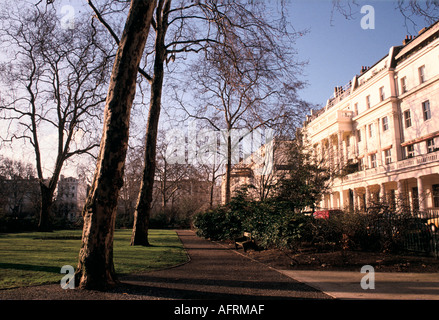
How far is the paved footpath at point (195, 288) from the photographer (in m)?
5.16

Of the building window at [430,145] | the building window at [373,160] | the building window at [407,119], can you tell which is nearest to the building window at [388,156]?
the building window at [373,160]

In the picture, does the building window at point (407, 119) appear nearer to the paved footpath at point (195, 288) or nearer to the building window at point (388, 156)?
the building window at point (388, 156)

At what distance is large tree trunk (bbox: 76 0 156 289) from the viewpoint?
5.54 metres

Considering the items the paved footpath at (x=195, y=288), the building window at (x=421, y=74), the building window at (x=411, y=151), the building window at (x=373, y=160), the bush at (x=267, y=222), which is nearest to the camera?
the paved footpath at (x=195, y=288)

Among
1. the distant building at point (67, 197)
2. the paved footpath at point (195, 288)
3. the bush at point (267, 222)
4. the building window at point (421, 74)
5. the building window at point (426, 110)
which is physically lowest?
the paved footpath at point (195, 288)

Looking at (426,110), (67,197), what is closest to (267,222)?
(426,110)

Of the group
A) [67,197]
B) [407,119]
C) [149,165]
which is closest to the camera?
[149,165]

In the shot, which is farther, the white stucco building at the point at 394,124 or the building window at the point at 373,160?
the building window at the point at 373,160

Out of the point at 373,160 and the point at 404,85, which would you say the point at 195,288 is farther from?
the point at 373,160

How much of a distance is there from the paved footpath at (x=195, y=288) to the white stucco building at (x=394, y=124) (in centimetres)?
1491

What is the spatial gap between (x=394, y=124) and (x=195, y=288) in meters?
35.7

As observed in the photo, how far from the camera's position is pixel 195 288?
233 inches

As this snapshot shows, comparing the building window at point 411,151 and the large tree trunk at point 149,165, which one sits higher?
the building window at point 411,151

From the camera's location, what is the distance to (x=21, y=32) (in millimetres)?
22266
